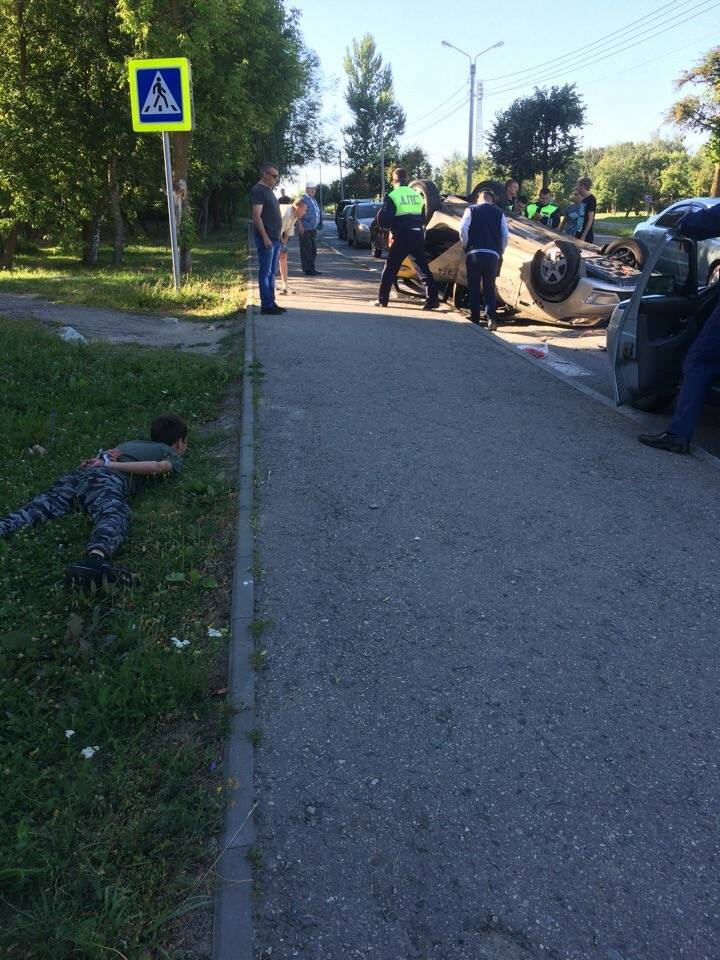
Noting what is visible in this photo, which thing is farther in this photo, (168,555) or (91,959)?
(168,555)

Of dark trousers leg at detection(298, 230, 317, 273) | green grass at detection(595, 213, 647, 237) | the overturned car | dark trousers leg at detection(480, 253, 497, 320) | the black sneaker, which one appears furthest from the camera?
green grass at detection(595, 213, 647, 237)

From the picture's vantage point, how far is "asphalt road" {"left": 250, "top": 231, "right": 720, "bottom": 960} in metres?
2.19

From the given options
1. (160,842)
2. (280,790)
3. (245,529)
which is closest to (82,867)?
(160,842)

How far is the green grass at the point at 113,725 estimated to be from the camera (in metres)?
2.12

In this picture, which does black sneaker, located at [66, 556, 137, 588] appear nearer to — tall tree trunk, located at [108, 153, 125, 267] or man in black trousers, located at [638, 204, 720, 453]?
man in black trousers, located at [638, 204, 720, 453]

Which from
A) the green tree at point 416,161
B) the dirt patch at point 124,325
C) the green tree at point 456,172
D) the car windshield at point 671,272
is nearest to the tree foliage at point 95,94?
the dirt patch at point 124,325

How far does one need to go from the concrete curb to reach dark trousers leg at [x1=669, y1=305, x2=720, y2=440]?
11.8ft

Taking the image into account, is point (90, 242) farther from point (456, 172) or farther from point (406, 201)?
point (456, 172)

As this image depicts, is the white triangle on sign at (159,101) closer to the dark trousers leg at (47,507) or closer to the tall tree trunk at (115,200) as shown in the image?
the dark trousers leg at (47,507)

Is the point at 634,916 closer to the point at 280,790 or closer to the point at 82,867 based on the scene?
the point at 280,790

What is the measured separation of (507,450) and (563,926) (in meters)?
4.16

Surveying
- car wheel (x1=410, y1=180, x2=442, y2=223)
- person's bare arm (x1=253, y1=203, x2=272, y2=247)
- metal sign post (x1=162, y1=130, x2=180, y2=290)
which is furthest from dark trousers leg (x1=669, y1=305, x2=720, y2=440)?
metal sign post (x1=162, y1=130, x2=180, y2=290)

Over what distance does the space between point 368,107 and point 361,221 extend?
231 feet

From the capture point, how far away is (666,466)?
5.72 metres
